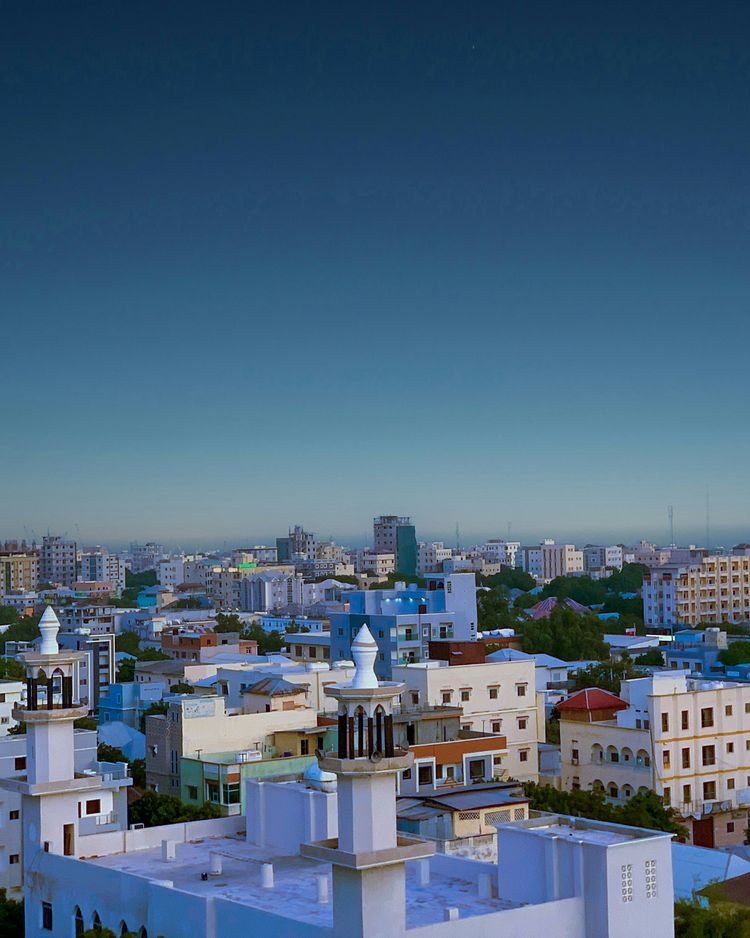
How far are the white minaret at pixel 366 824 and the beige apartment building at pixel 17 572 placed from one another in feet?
363

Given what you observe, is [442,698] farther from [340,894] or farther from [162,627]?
[162,627]

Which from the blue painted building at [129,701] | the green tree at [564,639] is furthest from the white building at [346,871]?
the green tree at [564,639]

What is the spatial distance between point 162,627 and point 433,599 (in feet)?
91.6

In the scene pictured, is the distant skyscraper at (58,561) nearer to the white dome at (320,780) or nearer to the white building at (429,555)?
the white building at (429,555)

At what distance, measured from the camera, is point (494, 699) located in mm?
31312

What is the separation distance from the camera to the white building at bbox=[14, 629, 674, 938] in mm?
11797

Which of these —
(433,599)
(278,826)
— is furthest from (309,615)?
(278,826)

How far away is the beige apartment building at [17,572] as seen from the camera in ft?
396

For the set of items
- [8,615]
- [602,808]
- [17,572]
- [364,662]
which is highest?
[17,572]

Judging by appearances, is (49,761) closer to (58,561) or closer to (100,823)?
(100,823)

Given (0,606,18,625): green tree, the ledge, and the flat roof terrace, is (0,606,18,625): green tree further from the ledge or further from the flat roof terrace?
the ledge

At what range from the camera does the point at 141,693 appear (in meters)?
41.2

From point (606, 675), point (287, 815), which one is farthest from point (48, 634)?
point (606, 675)

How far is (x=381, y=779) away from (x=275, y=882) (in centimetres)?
358
